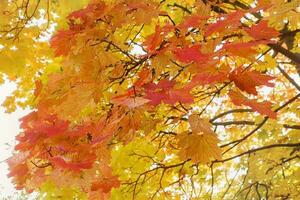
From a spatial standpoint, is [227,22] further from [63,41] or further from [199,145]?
[63,41]

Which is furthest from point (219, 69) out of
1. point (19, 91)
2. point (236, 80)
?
point (19, 91)

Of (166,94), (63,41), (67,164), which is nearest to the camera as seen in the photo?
(166,94)

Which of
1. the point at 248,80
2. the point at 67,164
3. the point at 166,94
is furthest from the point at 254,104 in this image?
the point at 67,164

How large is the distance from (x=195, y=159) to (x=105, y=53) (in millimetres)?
681

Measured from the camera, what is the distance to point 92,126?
6.14 ft

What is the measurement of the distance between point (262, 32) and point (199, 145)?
0.52 m

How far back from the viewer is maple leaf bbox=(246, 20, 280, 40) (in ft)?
5.05

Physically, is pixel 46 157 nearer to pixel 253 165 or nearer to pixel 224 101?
pixel 253 165

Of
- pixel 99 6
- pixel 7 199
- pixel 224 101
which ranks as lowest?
pixel 99 6

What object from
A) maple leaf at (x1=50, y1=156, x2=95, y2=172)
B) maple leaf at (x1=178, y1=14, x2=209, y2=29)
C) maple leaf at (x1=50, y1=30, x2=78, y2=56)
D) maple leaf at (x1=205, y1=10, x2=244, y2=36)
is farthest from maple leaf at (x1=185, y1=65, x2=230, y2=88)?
maple leaf at (x1=50, y1=30, x2=78, y2=56)

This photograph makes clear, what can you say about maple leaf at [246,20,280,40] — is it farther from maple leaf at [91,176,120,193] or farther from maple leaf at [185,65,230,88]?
maple leaf at [91,176,120,193]

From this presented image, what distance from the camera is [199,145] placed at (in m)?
1.52

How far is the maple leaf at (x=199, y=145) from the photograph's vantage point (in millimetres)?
1422

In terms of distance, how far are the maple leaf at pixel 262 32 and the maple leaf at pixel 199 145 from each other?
0.42 m
